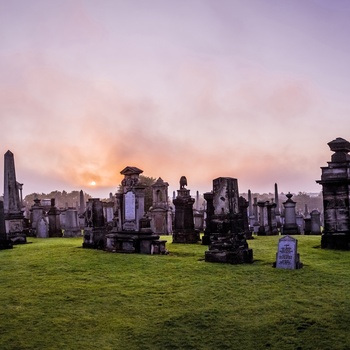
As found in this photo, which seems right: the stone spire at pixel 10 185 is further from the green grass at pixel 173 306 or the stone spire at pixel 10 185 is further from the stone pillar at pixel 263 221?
the stone pillar at pixel 263 221

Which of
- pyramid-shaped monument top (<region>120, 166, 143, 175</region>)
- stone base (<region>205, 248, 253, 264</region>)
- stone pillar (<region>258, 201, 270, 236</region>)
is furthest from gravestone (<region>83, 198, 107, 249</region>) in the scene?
stone pillar (<region>258, 201, 270, 236</region>)

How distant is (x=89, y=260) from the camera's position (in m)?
12.0

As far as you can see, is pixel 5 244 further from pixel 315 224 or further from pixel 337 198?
pixel 315 224

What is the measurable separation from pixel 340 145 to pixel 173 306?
11948 mm

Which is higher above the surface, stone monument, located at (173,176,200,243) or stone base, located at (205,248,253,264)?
stone monument, located at (173,176,200,243)

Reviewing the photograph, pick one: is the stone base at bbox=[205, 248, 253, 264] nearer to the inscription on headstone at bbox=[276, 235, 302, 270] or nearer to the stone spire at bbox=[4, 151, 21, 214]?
the inscription on headstone at bbox=[276, 235, 302, 270]

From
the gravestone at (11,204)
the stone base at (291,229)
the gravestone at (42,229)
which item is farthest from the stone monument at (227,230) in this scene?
the gravestone at (42,229)

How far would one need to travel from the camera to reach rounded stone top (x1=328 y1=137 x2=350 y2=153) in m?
15.9

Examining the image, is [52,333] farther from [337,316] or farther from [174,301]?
[337,316]

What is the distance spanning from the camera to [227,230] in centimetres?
1222

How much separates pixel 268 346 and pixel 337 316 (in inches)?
68.2

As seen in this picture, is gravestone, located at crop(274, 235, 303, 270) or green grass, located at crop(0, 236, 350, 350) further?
gravestone, located at crop(274, 235, 303, 270)

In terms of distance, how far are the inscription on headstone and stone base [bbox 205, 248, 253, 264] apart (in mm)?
1461

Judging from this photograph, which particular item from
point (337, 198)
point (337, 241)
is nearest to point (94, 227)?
point (337, 241)
